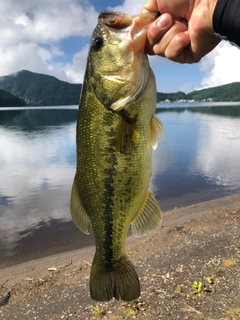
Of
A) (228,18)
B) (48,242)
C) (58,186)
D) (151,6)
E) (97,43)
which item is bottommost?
(48,242)

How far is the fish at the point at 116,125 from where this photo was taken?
93.0 inches

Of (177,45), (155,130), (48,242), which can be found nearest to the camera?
(177,45)

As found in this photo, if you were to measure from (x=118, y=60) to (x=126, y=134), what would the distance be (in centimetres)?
60

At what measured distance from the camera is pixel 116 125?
2400mm

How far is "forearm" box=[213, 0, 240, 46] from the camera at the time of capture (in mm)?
2029

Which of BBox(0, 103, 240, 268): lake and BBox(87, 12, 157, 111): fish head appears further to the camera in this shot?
BBox(0, 103, 240, 268): lake

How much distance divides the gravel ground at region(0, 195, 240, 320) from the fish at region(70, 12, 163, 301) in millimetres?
3420

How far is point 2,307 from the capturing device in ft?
20.3

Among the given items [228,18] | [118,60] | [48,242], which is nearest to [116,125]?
[118,60]

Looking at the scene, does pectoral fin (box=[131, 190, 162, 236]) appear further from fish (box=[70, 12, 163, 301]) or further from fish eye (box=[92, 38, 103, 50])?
fish eye (box=[92, 38, 103, 50])

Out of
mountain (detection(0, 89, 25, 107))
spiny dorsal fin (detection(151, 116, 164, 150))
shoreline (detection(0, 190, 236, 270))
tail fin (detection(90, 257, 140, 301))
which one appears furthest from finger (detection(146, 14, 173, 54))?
mountain (detection(0, 89, 25, 107))

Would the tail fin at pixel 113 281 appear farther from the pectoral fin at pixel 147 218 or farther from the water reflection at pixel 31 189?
the water reflection at pixel 31 189

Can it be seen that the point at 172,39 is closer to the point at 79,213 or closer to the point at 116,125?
the point at 116,125

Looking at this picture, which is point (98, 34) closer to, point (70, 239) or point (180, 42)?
point (180, 42)
